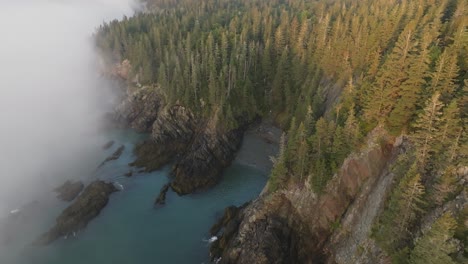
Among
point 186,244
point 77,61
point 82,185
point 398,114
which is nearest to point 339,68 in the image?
point 398,114

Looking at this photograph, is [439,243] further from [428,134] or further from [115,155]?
[115,155]

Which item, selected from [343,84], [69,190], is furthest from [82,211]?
[343,84]

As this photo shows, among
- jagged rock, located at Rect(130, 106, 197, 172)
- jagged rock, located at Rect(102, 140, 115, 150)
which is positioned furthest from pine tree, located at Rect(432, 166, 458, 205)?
jagged rock, located at Rect(102, 140, 115, 150)

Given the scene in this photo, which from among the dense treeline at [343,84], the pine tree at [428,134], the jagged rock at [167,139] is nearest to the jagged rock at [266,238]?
the dense treeline at [343,84]

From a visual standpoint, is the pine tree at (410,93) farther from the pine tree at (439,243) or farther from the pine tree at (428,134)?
the pine tree at (439,243)

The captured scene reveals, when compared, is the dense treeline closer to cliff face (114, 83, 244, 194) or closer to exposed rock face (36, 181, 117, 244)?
cliff face (114, 83, 244, 194)

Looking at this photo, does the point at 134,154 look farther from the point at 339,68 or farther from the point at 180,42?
the point at 339,68

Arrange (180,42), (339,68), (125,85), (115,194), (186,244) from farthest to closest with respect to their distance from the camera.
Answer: (125,85)
(180,42)
(339,68)
(115,194)
(186,244)

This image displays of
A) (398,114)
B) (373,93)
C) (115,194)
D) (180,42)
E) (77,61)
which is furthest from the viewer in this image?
(77,61)
